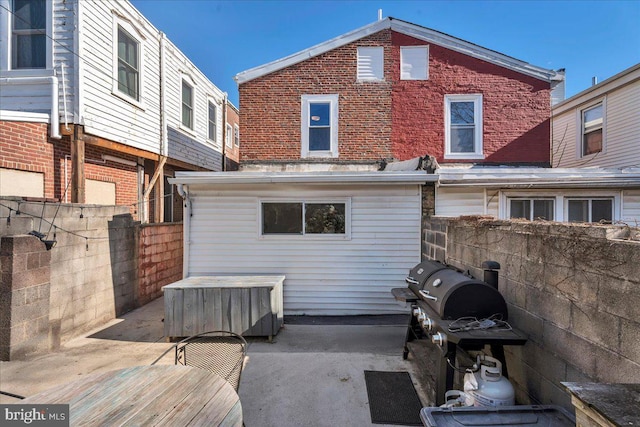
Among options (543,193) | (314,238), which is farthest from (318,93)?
(543,193)

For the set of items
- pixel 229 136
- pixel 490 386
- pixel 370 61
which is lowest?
pixel 490 386

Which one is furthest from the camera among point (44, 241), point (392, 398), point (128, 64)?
point (128, 64)

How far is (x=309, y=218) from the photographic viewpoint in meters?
5.99

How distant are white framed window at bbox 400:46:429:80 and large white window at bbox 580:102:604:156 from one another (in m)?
6.49

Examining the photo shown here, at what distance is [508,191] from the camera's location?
6.07 metres

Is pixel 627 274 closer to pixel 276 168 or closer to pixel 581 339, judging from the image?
pixel 581 339

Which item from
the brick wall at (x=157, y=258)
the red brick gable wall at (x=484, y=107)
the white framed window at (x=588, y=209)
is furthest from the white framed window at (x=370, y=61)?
the brick wall at (x=157, y=258)

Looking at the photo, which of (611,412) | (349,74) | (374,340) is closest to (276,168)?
(349,74)

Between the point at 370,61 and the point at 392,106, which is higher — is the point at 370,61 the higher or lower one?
the higher one

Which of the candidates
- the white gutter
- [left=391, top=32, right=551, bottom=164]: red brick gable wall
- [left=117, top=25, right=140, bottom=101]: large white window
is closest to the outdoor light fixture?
the white gutter

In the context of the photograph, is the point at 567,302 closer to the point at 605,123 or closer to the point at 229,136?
the point at 605,123

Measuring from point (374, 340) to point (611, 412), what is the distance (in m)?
3.59

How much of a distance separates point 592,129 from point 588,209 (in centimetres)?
619

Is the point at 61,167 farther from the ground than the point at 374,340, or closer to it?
farther from the ground
